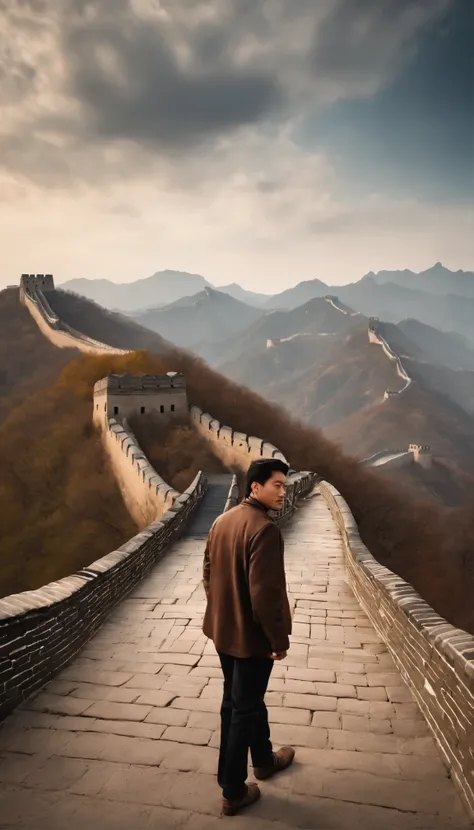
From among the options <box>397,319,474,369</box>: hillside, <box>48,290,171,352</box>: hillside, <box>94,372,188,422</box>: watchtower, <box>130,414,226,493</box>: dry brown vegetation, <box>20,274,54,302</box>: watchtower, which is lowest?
<box>130,414,226,493</box>: dry brown vegetation

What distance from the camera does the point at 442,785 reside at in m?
2.56

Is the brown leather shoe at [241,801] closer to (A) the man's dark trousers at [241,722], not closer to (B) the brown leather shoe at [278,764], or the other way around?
(A) the man's dark trousers at [241,722]

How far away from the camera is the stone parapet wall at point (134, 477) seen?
1274 centimetres

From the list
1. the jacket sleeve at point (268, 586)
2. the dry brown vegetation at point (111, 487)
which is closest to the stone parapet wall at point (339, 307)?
the dry brown vegetation at point (111, 487)

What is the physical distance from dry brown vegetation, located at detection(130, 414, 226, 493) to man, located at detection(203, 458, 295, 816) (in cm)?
1342

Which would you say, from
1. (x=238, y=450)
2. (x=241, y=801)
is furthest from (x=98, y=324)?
(x=241, y=801)

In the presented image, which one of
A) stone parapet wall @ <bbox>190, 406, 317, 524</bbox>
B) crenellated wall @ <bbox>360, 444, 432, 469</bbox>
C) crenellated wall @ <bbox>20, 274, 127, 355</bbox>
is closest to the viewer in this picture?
stone parapet wall @ <bbox>190, 406, 317, 524</bbox>

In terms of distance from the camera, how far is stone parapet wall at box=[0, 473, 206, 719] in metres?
3.41

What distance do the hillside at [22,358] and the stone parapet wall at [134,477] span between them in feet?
45.7

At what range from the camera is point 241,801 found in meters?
2.41

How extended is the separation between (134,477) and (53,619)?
11.6 metres

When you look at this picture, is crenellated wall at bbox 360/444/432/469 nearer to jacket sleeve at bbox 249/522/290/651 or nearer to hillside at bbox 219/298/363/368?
jacket sleeve at bbox 249/522/290/651

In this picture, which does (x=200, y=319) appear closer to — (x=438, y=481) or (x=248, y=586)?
(x=438, y=481)

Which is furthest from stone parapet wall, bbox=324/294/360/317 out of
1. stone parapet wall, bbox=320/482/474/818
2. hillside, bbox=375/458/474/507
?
stone parapet wall, bbox=320/482/474/818
